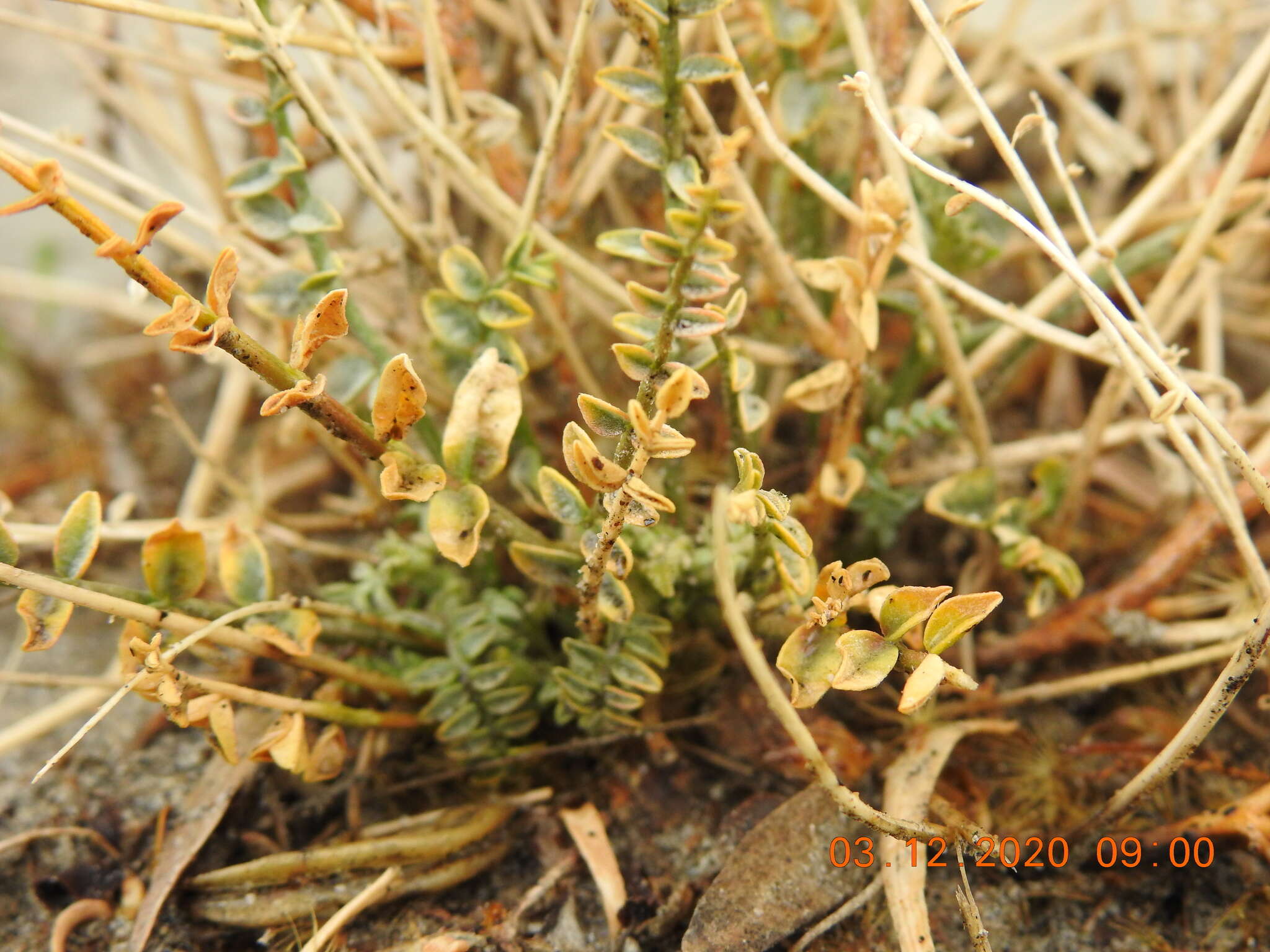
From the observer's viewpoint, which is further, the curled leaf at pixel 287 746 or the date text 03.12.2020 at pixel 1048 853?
the date text 03.12.2020 at pixel 1048 853

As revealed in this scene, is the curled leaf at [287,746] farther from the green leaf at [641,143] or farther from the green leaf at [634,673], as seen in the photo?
the green leaf at [641,143]

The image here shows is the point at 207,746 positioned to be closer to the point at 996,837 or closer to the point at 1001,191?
the point at 996,837

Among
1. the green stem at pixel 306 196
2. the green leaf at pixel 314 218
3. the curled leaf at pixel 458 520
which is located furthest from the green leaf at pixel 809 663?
the green leaf at pixel 314 218

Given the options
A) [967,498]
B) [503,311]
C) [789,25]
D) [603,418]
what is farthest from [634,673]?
[789,25]

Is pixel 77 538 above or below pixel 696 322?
below

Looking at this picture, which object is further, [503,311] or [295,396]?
[503,311]

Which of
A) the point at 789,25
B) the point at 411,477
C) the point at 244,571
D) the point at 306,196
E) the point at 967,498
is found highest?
the point at 789,25

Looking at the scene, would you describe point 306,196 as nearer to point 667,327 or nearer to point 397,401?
point 397,401
